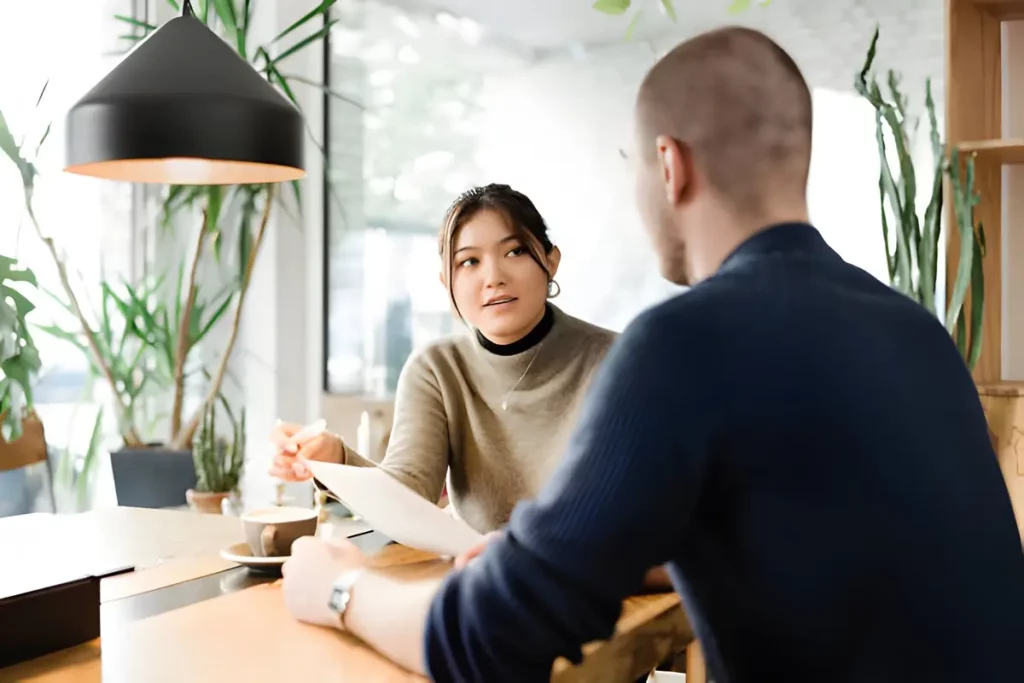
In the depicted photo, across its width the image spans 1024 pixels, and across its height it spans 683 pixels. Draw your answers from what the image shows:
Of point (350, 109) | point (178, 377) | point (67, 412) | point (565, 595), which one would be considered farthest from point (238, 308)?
point (565, 595)

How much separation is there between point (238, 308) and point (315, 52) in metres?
1.23

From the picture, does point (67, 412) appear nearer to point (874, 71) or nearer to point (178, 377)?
point (178, 377)

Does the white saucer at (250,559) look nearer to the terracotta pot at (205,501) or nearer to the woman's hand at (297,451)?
the woman's hand at (297,451)

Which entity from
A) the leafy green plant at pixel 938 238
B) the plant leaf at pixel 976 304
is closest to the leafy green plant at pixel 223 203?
the leafy green plant at pixel 938 238

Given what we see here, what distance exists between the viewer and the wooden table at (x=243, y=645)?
0.99m

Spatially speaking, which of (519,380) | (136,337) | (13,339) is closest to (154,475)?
(136,337)

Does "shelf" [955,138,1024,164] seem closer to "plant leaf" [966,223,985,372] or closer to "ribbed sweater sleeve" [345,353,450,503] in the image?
"plant leaf" [966,223,985,372]

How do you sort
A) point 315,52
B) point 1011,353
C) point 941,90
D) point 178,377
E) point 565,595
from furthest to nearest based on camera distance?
point 315,52
point 178,377
point 941,90
point 1011,353
point 565,595

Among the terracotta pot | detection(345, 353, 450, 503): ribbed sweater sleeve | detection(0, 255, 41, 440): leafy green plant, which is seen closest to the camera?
detection(345, 353, 450, 503): ribbed sweater sleeve

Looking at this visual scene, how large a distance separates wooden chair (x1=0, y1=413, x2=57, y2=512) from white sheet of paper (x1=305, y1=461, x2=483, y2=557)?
135cm

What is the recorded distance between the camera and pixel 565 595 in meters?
0.78

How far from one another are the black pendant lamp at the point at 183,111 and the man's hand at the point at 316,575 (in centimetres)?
62

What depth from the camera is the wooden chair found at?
2.33 meters

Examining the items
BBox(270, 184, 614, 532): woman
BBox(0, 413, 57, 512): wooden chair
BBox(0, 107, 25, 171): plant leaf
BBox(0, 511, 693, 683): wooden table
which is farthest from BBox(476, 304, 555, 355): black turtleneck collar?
BBox(0, 107, 25, 171): plant leaf
